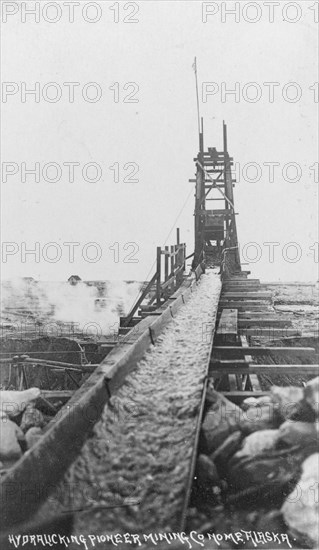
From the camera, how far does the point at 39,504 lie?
2641mm

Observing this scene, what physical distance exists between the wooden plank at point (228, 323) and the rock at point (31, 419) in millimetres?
2619

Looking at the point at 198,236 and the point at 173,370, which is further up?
the point at 198,236

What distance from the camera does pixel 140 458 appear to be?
3109 millimetres

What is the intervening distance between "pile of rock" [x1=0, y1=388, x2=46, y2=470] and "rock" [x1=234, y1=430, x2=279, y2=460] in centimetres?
171

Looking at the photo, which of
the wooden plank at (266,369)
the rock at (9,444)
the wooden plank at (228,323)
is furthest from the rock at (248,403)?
the rock at (9,444)

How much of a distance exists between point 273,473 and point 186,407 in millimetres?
878

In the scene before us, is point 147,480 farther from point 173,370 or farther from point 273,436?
point 173,370

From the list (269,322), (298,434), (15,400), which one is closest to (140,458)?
(298,434)

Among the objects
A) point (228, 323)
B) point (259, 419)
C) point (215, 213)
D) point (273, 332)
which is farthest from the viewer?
point (215, 213)

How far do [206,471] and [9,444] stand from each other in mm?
1586

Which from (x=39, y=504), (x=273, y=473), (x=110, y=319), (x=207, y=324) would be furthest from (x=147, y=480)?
(x=110, y=319)

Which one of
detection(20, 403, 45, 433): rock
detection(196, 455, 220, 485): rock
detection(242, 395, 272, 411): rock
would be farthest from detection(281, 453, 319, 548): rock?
detection(20, 403, 45, 433): rock

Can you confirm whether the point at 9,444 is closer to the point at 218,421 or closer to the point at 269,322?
the point at 218,421

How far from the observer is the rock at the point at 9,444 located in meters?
3.31
